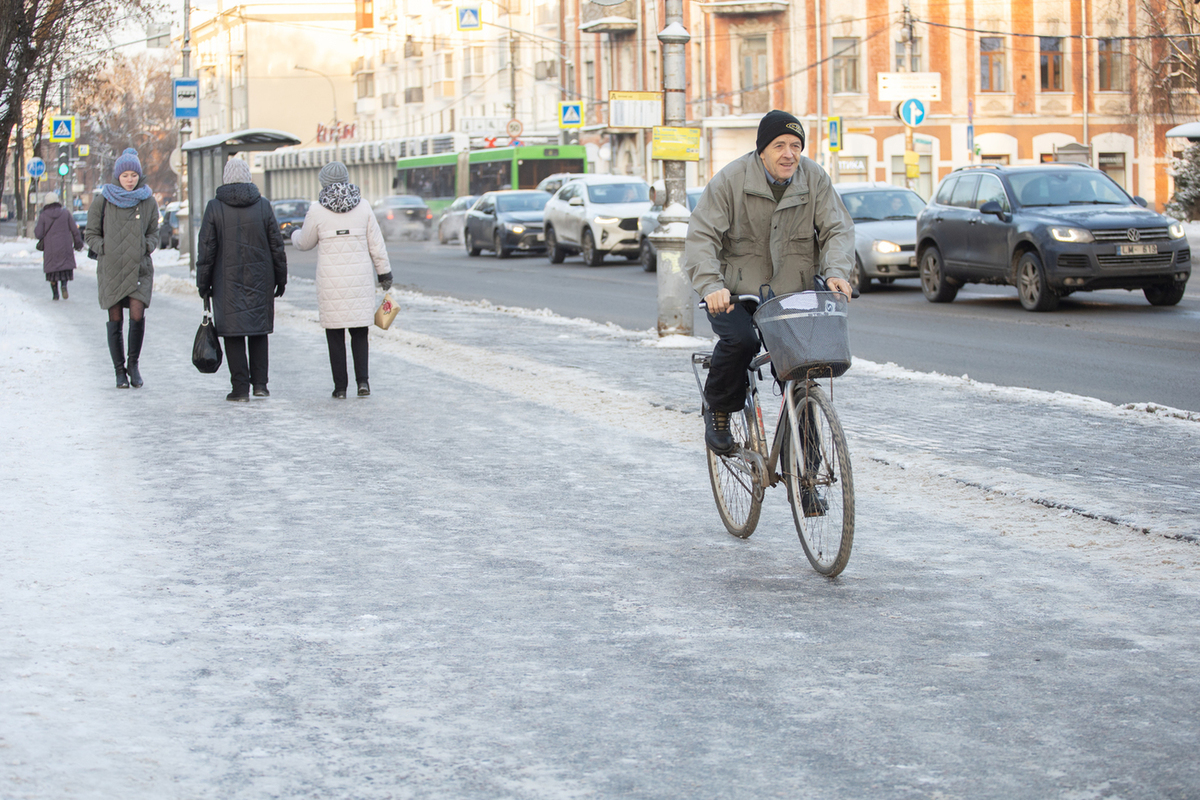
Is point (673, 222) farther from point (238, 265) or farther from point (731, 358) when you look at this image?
point (731, 358)

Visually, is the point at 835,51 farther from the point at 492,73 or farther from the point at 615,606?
the point at 615,606

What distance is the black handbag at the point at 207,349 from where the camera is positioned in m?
11.2

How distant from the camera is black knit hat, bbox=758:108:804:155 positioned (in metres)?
5.91

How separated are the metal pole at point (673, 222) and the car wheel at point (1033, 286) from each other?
4.95 metres

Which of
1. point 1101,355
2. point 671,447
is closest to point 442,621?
point 671,447

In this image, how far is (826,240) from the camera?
603cm

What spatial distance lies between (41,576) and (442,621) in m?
1.63

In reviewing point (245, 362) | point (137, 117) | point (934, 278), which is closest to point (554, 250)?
point (934, 278)

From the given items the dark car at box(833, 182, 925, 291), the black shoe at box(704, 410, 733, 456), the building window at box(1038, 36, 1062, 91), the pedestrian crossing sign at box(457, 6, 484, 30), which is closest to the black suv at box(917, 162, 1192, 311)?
the dark car at box(833, 182, 925, 291)

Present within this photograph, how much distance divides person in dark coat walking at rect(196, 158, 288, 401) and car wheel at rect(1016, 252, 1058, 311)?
972cm

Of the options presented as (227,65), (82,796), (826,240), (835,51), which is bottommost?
(82,796)

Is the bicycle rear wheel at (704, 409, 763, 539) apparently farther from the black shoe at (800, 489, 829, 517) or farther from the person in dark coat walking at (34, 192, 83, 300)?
the person in dark coat walking at (34, 192, 83, 300)

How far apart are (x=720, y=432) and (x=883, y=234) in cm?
1662

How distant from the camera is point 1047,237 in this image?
1783 centimetres
